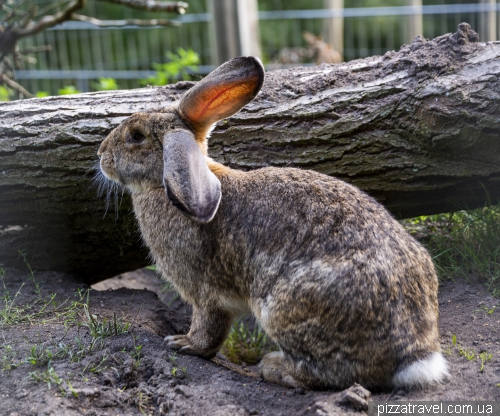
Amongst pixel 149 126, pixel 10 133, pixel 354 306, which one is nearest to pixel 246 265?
pixel 354 306

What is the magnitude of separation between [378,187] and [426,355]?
160 cm

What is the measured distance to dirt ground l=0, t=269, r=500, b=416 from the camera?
10.8 ft

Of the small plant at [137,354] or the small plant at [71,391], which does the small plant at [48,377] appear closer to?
the small plant at [71,391]

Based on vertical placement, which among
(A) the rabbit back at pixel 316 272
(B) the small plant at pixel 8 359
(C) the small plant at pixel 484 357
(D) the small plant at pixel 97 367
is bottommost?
(C) the small plant at pixel 484 357

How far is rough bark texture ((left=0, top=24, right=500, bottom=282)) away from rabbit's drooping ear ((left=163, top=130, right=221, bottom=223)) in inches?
44.9

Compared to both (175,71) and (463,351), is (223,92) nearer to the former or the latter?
(463,351)

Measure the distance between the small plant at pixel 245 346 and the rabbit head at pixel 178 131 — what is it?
5.22 ft

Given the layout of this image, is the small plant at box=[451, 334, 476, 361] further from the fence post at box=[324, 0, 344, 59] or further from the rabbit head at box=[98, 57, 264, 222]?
the fence post at box=[324, 0, 344, 59]

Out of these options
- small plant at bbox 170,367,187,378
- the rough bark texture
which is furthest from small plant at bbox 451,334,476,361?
small plant at bbox 170,367,187,378

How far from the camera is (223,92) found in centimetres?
402

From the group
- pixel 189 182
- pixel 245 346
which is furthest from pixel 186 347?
pixel 245 346

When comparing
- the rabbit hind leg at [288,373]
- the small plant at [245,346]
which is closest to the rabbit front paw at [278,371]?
the rabbit hind leg at [288,373]

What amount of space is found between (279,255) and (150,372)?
3.26 feet

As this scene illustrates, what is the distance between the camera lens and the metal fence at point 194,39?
32.7 feet
